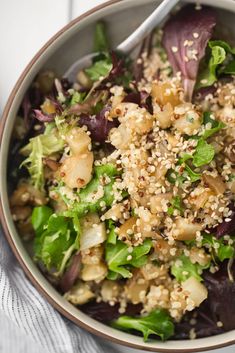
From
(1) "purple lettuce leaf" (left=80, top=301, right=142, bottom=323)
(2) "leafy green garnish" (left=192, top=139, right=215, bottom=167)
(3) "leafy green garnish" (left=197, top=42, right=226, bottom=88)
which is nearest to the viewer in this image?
(2) "leafy green garnish" (left=192, top=139, right=215, bottom=167)

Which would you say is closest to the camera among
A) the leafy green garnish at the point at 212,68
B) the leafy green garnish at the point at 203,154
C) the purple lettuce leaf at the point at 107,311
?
the leafy green garnish at the point at 203,154

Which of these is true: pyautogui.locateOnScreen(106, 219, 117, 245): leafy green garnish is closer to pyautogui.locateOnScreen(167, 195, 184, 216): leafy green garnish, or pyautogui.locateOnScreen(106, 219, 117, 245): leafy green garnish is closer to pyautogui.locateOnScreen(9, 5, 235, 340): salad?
pyautogui.locateOnScreen(9, 5, 235, 340): salad

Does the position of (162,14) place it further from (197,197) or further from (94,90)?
(197,197)

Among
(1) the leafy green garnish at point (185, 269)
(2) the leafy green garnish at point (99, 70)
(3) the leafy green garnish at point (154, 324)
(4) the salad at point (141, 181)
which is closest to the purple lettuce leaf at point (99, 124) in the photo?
(4) the salad at point (141, 181)

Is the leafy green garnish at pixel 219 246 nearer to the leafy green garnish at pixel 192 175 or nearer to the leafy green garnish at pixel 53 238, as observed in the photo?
the leafy green garnish at pixel 192 175

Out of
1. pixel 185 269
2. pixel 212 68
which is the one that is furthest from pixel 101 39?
pixel 185 269

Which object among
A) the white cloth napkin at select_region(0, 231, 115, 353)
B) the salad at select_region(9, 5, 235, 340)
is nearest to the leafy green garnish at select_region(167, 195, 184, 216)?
the salad at select_region(9, 5, 235, 340)

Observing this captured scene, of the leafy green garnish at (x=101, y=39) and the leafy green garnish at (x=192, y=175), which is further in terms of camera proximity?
the leafy green garnish at (x=101, y=39)
